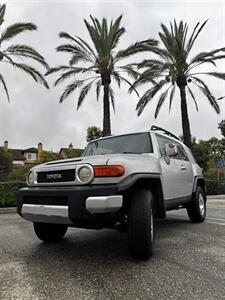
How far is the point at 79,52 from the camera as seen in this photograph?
1762cm

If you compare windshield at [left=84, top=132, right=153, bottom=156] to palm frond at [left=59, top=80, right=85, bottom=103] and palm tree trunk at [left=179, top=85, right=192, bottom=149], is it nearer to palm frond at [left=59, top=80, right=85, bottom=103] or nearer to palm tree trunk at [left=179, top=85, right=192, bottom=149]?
palm frond at [left=59, top=80, right=85, bottom=103]

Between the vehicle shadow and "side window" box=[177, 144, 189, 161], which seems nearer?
the vehicle shadow

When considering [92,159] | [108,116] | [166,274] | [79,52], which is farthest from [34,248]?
[79,52]

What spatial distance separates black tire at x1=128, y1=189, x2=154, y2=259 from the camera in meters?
3.45

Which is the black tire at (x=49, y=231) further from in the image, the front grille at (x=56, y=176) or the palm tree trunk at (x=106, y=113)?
the palm tree trunk at (x=106, y=113)

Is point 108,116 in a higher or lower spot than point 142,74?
lower

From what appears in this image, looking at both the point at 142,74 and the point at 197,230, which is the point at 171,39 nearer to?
the point at 142,74

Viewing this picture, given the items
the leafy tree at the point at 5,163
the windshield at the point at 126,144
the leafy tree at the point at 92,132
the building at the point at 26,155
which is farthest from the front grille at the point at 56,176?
the building at the point at 26,155

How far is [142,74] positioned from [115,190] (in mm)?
15768

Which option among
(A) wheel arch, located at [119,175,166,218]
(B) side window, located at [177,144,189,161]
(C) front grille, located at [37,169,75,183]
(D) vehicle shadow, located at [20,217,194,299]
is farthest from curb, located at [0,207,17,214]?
(A) wheel arch, located at [119,175,166,218]

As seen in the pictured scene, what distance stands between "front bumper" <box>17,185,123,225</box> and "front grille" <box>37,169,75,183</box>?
0.43 ft

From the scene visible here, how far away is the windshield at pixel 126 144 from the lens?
15.9 ft

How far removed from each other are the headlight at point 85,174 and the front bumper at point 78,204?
0.35 feet

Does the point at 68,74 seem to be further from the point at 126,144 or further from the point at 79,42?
the point at 126,144
